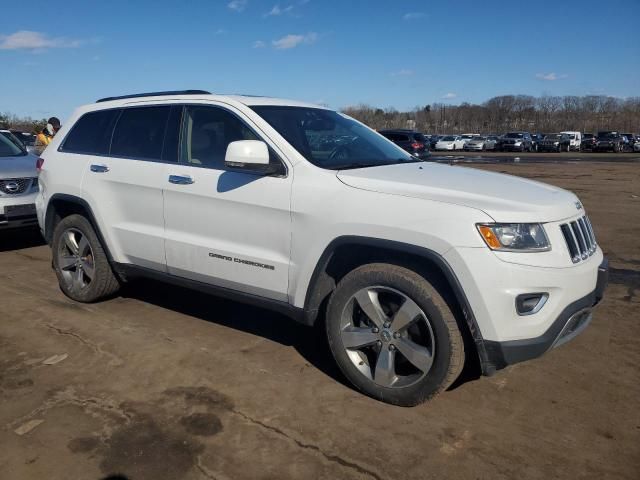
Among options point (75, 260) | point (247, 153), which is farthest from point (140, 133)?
point (247, 153)

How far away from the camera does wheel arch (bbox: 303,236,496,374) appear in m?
2.96

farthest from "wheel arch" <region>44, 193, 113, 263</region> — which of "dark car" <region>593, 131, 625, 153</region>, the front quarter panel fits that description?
"dark car" <region>593, 131, 625, 153</region>

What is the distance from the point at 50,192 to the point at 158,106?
4.84 ft

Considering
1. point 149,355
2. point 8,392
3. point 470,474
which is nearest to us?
point 470,474

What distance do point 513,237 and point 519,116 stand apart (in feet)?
362

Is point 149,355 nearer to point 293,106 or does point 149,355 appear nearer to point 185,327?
point 185,327

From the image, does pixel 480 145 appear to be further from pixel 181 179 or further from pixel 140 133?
pixel 181 179

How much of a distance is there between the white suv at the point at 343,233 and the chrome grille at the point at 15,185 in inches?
118

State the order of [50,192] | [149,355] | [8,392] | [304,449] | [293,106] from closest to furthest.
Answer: [304,449] < [8,392] < [149,355] < [293,106] < [50,192]

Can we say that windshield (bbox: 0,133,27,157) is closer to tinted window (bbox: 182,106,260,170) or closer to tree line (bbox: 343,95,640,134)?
tinted window (bbox: 182,106,260,170)

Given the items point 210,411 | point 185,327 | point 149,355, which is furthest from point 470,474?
point 185,327

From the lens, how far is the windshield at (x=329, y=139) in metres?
3.80

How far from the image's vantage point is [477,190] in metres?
3.19

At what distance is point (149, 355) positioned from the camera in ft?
13.1
